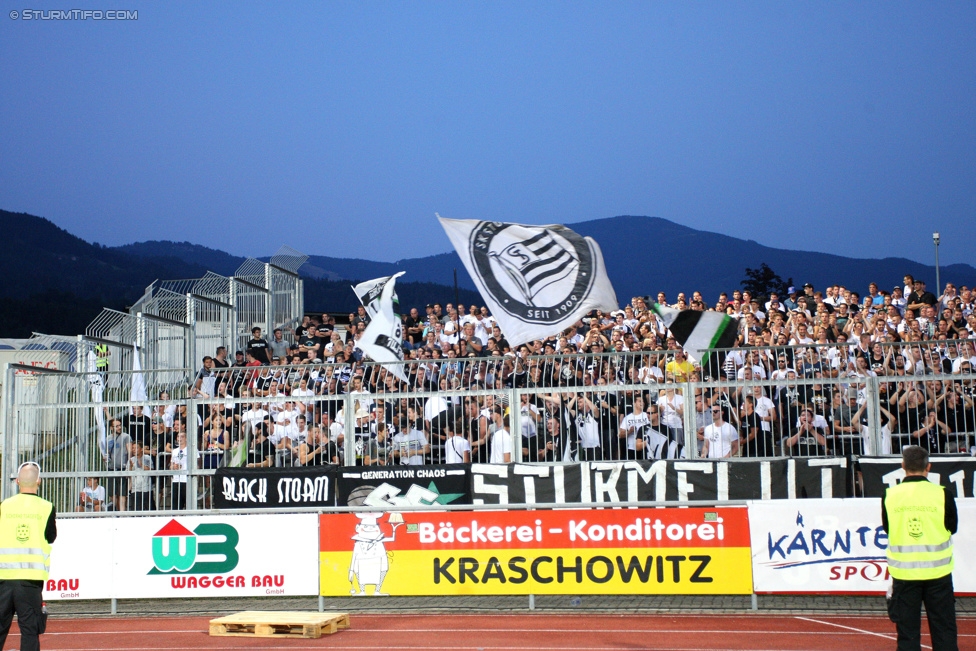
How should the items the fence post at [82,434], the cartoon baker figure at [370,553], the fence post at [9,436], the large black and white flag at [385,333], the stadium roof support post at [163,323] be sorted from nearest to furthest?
the cartoon baker figure at [370,553]
the fence post at [9,436]
the fence post at [82,434]
the large black and white flag at [385,333]
the stadium roof support post at [163,323]

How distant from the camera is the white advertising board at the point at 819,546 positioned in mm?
12281

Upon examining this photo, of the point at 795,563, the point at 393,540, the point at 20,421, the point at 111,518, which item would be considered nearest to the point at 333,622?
the point at 393,540

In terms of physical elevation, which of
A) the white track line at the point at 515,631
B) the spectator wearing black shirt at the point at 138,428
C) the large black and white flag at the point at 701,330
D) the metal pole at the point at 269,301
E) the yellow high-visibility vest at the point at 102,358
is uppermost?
the metal pole at the point at 269,301

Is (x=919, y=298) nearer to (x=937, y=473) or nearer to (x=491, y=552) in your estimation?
(x=937, y=473)

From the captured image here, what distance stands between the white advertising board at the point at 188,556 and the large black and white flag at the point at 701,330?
5.91 metres

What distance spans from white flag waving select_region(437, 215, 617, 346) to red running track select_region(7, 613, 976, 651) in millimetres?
4111

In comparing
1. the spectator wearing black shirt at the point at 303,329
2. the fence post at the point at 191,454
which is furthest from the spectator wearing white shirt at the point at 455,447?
the spectator wearing black shirt at the point at 303,329

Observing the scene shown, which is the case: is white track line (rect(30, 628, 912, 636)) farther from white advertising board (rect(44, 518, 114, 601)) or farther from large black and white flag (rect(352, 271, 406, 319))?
large black and white flag (rect(352, 271, 406, 319))

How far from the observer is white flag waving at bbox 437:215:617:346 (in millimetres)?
14867

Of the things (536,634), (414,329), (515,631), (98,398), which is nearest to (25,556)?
(515,631)

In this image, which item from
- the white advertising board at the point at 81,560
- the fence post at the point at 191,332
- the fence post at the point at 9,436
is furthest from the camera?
the fence post at the point at 191,332

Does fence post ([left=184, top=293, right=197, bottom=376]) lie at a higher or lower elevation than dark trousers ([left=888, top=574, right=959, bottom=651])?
higher

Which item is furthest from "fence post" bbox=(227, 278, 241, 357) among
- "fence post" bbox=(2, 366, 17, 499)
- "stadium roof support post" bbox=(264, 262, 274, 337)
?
"fence post" bbox=(2, 366, 17, 499)

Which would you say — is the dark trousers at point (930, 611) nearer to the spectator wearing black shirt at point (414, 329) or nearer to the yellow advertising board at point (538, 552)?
the yellow advertising board at point (538, 552)
